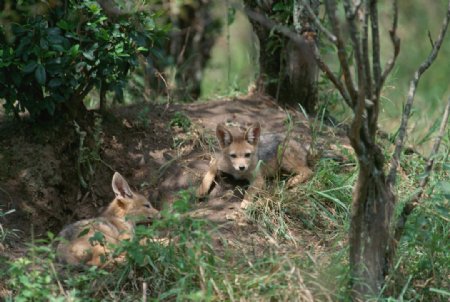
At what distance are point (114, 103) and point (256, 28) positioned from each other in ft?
5.95

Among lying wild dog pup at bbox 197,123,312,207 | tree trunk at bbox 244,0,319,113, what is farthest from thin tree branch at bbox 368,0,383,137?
tree trunk at bbox 244,0,319,113

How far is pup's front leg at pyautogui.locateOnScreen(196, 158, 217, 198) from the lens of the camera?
6.73 metres

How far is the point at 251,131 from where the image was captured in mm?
7023

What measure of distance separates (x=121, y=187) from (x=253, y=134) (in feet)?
4.86

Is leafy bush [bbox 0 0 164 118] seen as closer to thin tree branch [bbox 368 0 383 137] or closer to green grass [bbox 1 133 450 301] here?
green grass [bbox 1 133 450 301]

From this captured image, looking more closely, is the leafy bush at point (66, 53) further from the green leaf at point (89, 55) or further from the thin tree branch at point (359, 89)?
the thin tree branch at point (359, 89)

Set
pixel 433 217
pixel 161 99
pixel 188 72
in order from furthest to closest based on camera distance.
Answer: pixel 188 72
pixel 161 99
pixel 433 217

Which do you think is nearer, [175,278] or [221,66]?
[175,278]

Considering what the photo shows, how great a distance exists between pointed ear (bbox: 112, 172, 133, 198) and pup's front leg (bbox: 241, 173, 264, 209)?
107 cm

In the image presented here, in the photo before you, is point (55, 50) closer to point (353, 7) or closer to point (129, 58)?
point (129, 58)

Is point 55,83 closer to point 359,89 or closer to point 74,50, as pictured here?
point 74,50

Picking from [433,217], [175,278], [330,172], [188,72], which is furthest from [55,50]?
[188,72]

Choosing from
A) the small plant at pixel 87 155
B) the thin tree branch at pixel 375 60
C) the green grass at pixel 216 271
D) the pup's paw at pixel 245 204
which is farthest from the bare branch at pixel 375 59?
the small plant at pixel 87 155

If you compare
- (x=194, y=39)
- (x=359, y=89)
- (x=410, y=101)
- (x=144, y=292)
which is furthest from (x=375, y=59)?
(x=194, y=39)
